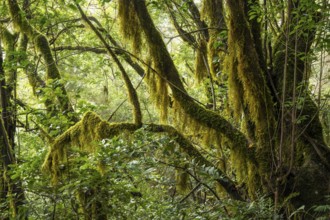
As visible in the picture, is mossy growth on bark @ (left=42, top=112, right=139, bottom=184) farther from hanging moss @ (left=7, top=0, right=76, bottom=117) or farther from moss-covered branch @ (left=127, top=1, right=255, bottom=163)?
hanging moss @ (left=7, top=0, right=76, bottom=117)

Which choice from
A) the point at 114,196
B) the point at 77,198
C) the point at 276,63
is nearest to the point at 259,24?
the point at 276,63

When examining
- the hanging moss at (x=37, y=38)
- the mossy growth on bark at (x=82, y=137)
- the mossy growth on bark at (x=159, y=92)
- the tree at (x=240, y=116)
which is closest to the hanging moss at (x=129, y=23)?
the tree at (x=240, y=116)

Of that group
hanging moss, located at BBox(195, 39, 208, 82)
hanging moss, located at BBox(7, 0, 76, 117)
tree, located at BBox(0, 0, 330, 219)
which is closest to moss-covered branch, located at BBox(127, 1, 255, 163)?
tree, located at BBox(0, 0, 330, 219)

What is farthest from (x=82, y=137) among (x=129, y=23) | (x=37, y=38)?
(x=37, y=38)

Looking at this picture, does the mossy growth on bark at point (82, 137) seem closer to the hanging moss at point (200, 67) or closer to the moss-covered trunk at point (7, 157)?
the moss-covered trunk at point (7, 157)

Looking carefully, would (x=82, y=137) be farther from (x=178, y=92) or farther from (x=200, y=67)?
(x=200, y=67)

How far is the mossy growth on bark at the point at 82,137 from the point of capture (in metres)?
4.71

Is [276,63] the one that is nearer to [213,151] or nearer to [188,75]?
[213,151]

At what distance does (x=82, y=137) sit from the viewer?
4.78 meters

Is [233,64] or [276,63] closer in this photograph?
[233,64]

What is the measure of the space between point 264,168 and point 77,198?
7.21 feet

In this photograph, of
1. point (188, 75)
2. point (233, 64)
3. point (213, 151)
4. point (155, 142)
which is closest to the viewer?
point (155, 142)

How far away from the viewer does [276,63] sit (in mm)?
5020

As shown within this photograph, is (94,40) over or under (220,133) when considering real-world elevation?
over
